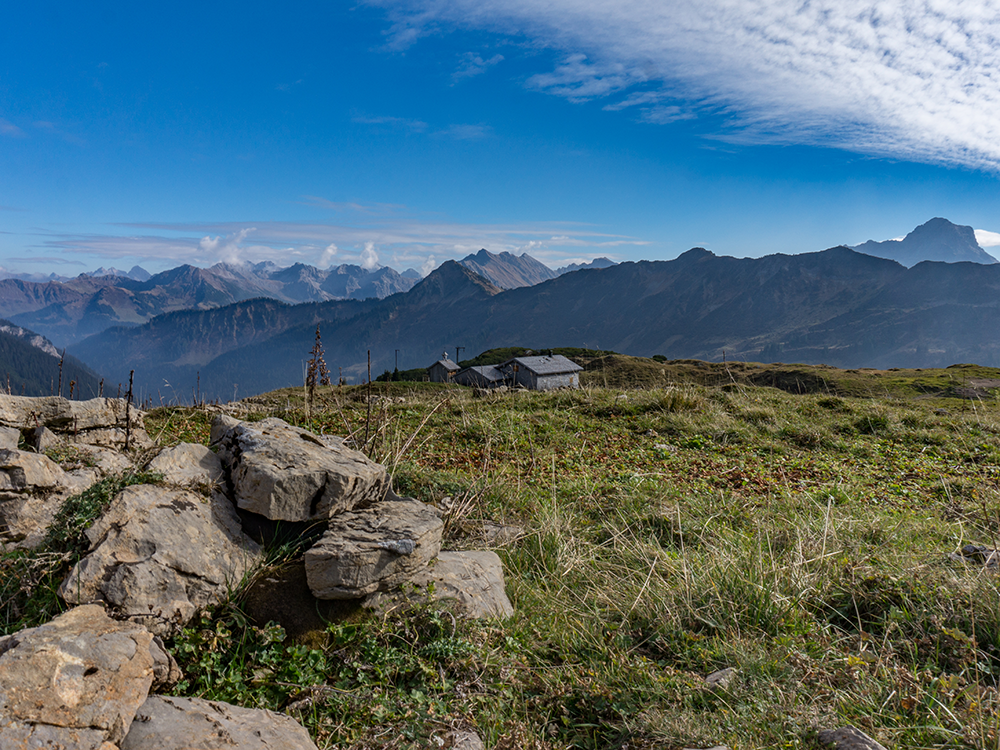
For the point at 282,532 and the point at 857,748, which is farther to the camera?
the point at 282,532

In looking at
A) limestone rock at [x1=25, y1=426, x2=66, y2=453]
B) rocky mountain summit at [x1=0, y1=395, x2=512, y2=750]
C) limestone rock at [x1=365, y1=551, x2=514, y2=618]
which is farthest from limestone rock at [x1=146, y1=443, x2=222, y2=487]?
limestone rock at [x1=25, y1=426, x2=66, y2=453]

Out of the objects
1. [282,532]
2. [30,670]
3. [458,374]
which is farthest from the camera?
[458,374]

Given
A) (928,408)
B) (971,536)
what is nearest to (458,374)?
(928,408)

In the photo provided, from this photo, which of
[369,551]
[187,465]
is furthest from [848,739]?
[187,465]

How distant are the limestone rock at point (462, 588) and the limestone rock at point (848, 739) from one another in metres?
2.36

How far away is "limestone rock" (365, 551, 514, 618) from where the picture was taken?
171 inches

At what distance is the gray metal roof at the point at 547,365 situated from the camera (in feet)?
236

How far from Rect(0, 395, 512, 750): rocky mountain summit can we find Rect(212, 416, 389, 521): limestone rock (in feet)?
0.04

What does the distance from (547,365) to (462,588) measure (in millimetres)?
70139

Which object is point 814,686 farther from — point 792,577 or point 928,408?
point 928,408

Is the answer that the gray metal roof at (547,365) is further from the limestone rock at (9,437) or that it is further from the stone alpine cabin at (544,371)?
the limestone rock at (9,437)

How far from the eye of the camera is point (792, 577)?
463cm

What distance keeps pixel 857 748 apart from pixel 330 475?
13.2 feet

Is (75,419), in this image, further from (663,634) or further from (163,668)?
(663,634)
